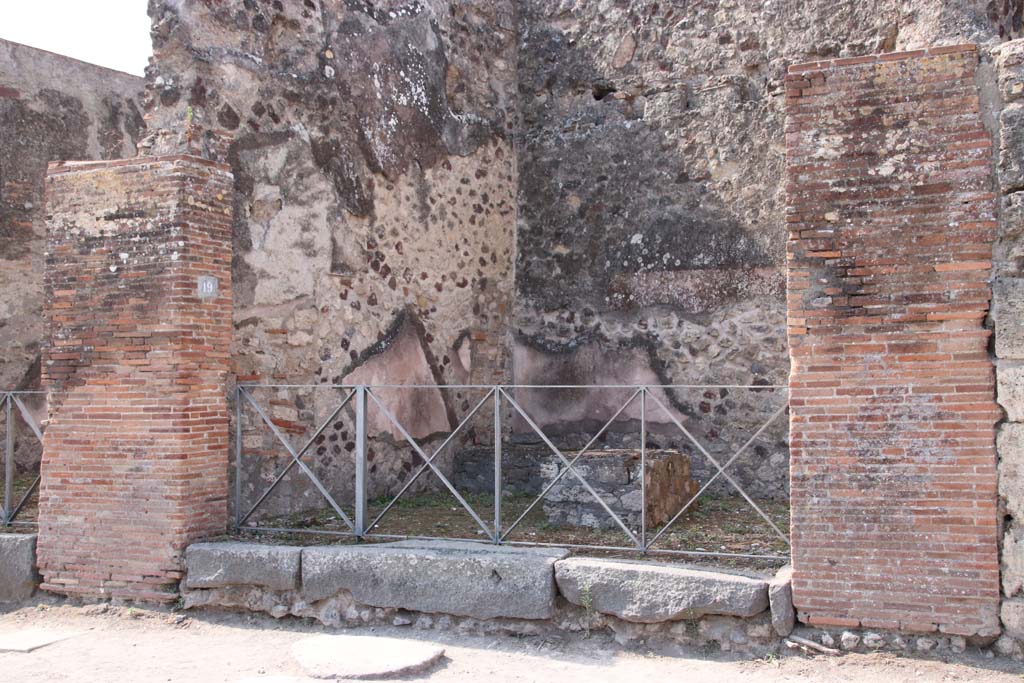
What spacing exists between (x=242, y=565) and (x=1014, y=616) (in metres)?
4.27

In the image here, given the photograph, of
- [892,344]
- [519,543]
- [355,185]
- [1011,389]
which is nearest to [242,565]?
[519,543]

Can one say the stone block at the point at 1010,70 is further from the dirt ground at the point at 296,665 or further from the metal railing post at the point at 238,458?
the metal railing post at the point at 238,458

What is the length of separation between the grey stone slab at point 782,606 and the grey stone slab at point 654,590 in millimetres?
50

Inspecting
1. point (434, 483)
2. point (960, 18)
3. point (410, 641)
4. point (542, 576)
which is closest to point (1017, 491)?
point (542, 576)

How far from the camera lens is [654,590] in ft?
17.2

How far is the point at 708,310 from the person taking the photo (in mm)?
8109

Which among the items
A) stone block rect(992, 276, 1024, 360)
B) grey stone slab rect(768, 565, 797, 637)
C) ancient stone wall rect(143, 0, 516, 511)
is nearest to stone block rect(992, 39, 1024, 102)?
stone block rect(992, 276, 1024, 360)

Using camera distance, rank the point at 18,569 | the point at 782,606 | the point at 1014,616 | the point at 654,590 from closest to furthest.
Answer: the point at 1014,616
the point at 782,606
the point at 654,590
the point at 18,569

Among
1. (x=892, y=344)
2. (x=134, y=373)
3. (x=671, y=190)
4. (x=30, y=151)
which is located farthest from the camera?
(x=30, y=151)

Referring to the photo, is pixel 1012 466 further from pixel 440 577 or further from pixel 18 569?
pixel 18 569

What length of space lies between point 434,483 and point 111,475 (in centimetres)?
276

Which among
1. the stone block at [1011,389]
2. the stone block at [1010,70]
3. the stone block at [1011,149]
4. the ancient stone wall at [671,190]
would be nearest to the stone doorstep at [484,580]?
the stone block at [1011,389]

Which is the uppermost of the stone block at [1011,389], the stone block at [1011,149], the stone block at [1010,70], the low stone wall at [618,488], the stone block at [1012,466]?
the stone block at [1010,70]

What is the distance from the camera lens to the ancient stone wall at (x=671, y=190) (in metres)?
7.89
